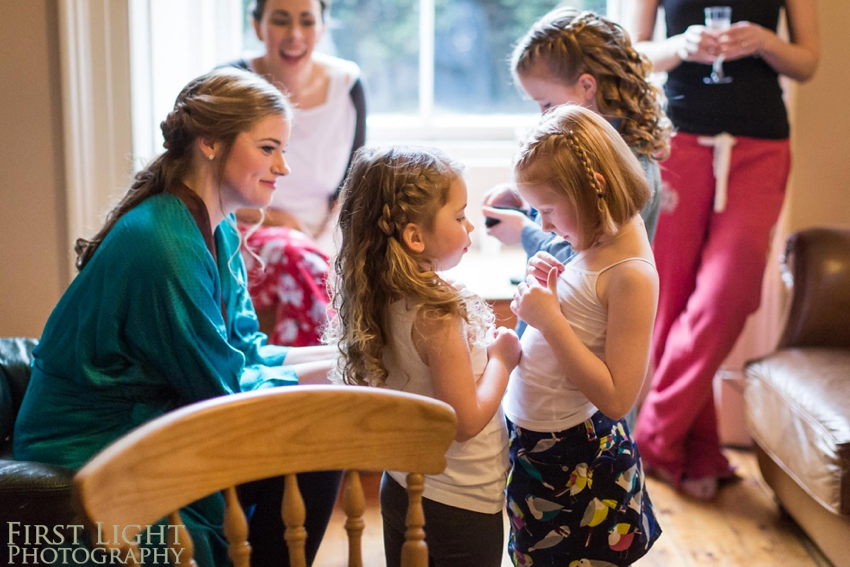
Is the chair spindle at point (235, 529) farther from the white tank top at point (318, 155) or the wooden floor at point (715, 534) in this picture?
the white tank top at point (318, 155)

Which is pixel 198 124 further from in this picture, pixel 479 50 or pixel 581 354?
pixel 479 50

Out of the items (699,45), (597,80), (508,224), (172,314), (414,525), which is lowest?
(414,525)

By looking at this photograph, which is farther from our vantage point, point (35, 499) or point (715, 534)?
point (715, 534)

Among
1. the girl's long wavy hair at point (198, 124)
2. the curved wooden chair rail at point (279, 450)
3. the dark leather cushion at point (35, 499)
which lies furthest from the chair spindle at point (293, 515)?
the girl's long wavy hair at point (198, 124)

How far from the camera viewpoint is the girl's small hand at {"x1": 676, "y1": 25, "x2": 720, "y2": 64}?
2.13 metres

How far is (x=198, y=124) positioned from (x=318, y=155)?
1.18 metres

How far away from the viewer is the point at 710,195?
94.7 inches

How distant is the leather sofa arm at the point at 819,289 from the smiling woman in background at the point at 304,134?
1321 mm

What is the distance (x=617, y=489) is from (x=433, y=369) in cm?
39

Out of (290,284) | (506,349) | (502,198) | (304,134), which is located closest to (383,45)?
(304,134)

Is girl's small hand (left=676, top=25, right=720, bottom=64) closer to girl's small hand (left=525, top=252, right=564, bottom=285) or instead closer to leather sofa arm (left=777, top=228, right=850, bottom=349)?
Result: leather sofa arm (left=777, top=228, right=850, bottom=349)

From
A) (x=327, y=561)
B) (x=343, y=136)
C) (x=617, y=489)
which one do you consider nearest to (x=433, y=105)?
(x=343, y=136)

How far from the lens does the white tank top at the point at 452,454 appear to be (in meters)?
1.26

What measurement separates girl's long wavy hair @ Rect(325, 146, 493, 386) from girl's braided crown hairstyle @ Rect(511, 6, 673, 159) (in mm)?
431
